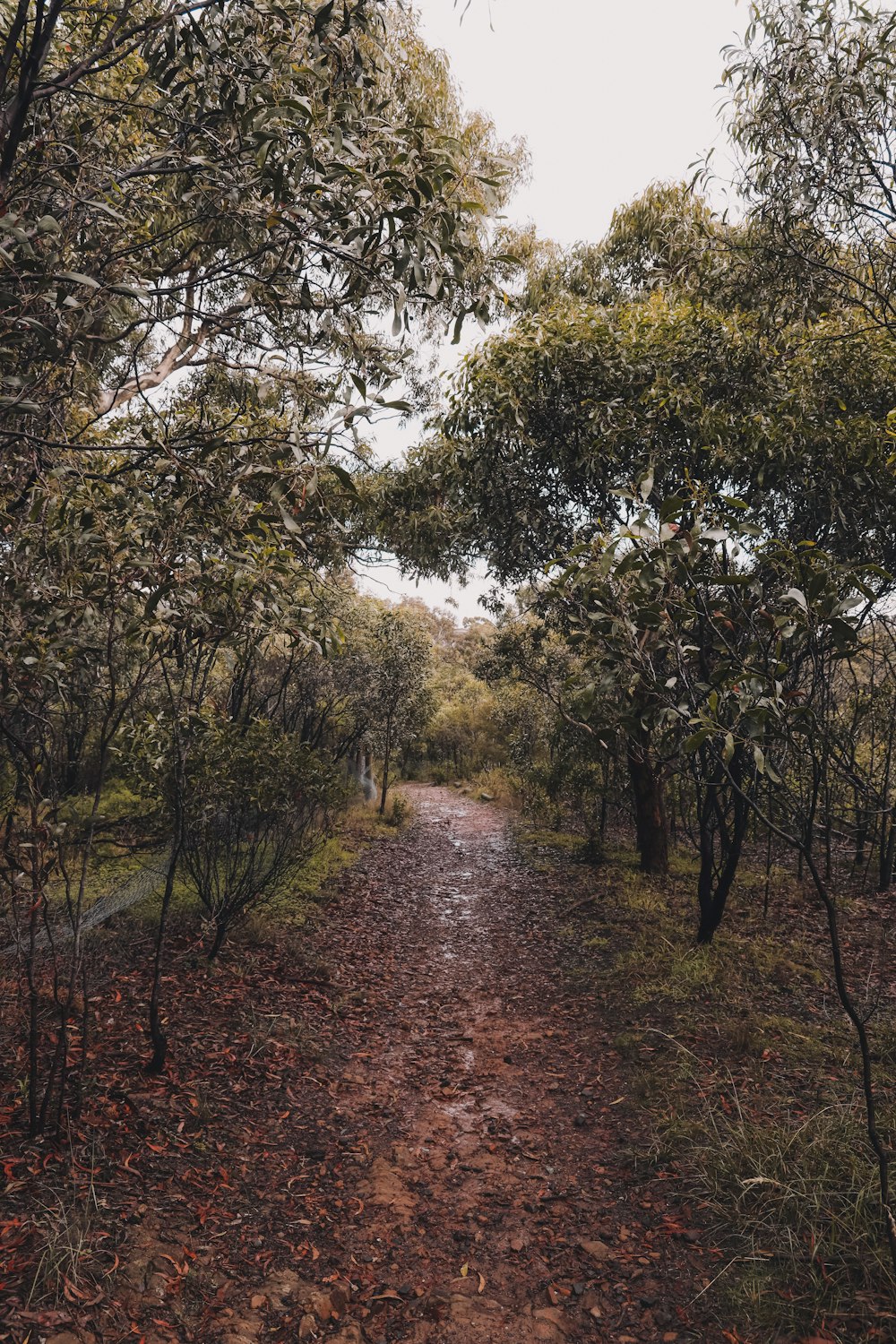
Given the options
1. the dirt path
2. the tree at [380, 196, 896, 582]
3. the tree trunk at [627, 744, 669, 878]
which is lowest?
the dirt path

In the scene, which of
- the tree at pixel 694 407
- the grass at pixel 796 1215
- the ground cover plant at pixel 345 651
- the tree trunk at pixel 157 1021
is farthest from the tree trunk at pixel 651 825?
the tree trunk at pixel 157 1021

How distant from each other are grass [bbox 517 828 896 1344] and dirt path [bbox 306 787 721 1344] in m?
0.25

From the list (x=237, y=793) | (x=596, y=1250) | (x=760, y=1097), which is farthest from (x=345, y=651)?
(x=760, y=1097)

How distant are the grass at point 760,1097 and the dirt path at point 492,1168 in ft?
0.81

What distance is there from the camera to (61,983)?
5.36 metres

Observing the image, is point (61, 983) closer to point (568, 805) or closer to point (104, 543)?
point (104, 543)

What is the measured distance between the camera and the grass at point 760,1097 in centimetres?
281

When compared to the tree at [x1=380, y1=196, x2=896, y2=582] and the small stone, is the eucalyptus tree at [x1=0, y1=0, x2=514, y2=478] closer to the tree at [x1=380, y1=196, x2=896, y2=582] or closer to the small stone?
the tree at [x1=380, y1=196, x2=896, y2=582]

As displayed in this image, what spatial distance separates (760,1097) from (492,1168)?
1.66 m

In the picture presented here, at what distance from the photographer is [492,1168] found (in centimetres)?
400

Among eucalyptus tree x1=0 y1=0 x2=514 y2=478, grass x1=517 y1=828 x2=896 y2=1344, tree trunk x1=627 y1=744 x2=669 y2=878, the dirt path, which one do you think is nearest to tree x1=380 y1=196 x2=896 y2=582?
eucalyptus tree x1=0 y1=0 x2=514 y2=478

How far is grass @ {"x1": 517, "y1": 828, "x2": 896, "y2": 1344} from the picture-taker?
2807 millimetres

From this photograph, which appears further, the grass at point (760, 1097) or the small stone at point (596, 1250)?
the small stone at point (596, 1250)

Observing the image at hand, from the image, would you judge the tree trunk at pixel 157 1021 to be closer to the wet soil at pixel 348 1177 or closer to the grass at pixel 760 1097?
the wet soil at pixel 348 1177
